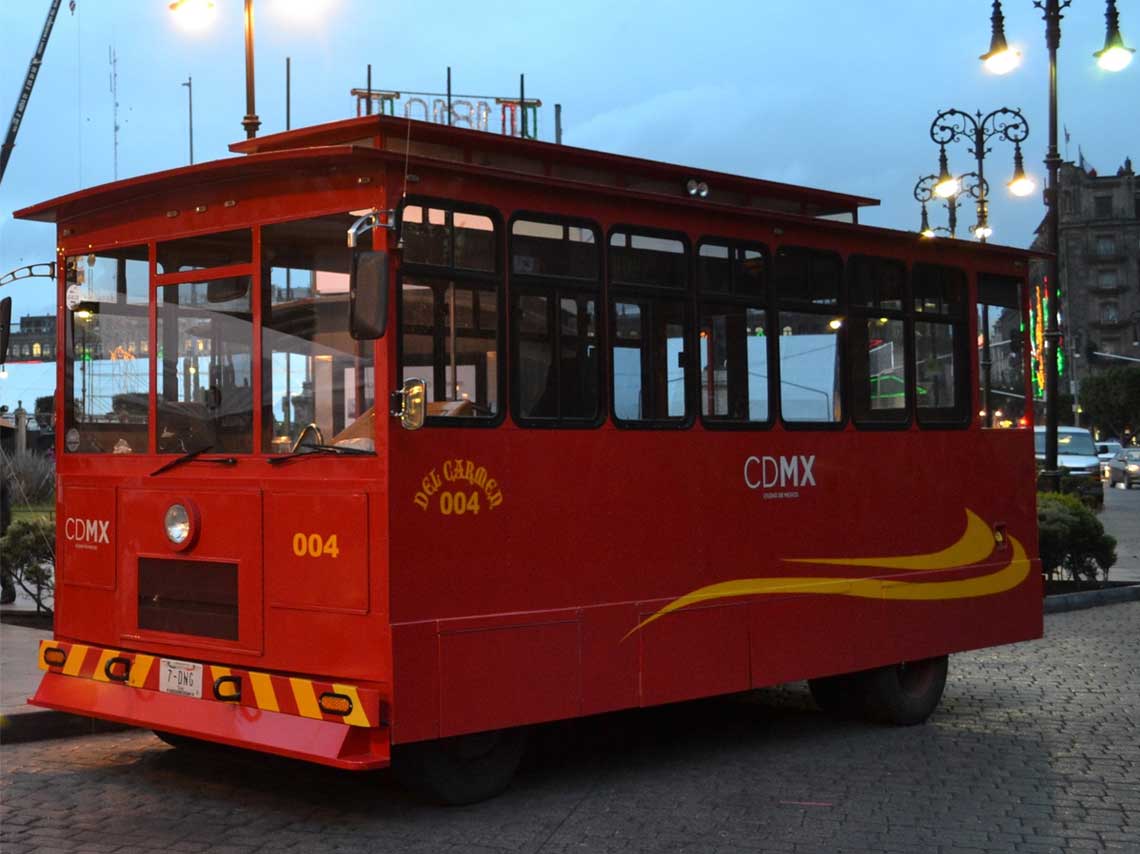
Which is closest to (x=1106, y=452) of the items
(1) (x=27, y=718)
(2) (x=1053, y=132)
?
(2) (x=1053, y=132)

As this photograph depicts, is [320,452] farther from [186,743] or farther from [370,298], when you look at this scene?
[186,743]

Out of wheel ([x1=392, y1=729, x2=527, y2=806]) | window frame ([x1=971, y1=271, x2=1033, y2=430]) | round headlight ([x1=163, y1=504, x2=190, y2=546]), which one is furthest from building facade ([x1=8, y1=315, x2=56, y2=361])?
window frame ([x1=971, y1=271, x2=1033, y2=430])

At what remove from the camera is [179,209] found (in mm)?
7840

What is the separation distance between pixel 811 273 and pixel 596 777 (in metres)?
3.42

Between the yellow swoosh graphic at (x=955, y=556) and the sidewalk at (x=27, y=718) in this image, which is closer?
the sidewalk at (x=27, y=718)

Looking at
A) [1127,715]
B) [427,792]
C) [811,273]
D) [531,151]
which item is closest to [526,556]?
[427,792]

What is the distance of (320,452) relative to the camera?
7.19 m

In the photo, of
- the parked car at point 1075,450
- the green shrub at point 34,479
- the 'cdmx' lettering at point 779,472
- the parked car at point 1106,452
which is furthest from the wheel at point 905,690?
the parked car at point 1106,452

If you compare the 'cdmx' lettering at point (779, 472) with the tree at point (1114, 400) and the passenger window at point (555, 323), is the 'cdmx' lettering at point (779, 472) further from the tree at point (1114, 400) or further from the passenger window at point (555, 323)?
the tree at point (1114, 400)

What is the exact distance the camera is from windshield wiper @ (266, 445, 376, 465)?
7062mm

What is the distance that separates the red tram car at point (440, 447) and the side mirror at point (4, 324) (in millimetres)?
287

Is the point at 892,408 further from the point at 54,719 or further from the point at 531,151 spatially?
the point at 54,719

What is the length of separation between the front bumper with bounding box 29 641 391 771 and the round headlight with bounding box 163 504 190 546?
636mm

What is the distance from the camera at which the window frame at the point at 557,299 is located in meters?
7.57
